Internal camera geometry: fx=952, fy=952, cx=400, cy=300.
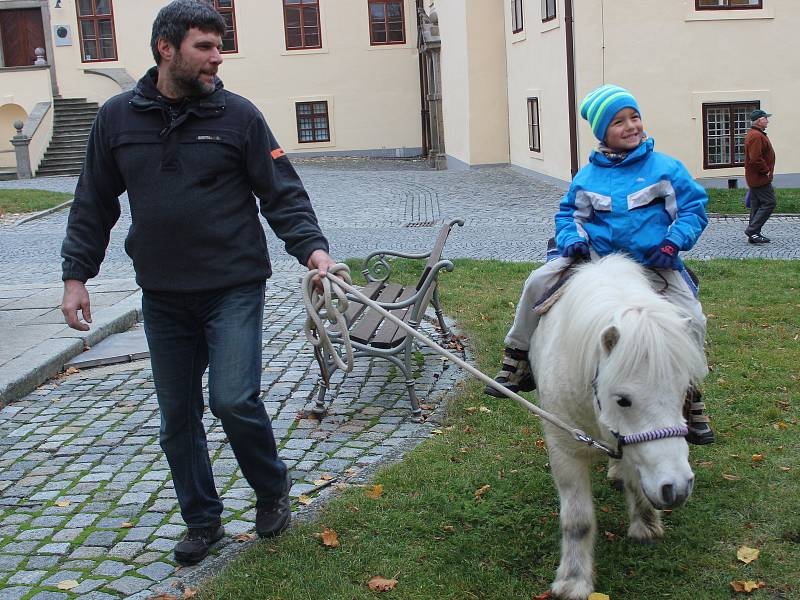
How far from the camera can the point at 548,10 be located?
812 inches

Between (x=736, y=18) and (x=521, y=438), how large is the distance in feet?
50.7

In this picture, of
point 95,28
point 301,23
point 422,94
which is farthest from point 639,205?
point 95,28

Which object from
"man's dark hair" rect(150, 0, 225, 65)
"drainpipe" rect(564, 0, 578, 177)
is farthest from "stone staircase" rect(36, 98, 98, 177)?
"man's dark hair" rect(150, 0, 225, 65)

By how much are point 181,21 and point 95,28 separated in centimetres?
3130

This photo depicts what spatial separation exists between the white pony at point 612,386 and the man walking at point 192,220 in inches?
43.4

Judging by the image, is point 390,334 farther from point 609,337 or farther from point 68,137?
point 68,137

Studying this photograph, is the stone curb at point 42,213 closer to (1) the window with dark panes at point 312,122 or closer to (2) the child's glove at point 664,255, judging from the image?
(1) the window with dark panes at point 312,122

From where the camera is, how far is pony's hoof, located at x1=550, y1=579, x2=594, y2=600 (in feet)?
12.4

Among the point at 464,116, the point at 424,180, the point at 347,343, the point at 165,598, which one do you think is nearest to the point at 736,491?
the point at 347,343

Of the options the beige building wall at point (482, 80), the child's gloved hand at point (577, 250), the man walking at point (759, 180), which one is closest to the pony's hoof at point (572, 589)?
the child's gloved hand at point (577, 250)

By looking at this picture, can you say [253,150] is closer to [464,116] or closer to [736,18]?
[736,18]

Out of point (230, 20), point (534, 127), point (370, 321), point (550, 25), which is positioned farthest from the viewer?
A: point (230, 20)

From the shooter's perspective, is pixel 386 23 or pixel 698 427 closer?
pixel 698 427

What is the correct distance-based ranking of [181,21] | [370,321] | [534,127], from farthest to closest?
[534,127] < [370,321] < [181,21]
